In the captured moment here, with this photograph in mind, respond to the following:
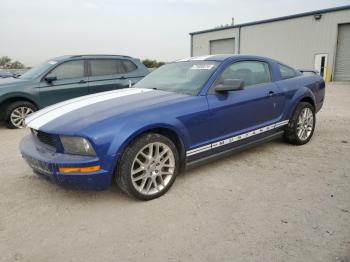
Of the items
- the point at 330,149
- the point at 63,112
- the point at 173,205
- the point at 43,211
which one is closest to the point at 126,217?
the point at 173,205

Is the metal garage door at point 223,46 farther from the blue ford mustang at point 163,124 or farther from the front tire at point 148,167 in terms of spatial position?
the front tire at point 148,167

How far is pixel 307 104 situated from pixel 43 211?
13.1ft

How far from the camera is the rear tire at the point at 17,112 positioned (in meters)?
6.39

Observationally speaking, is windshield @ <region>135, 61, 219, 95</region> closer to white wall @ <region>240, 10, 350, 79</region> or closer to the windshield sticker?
the windshield sticker

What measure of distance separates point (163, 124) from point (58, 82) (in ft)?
14.9

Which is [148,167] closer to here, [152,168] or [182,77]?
[152,168]

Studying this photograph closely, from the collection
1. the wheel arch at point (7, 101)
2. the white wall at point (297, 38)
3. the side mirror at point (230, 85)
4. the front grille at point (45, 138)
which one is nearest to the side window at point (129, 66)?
the wheel arch at point (7, 101)

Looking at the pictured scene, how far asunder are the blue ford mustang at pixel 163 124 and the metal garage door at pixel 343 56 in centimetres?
1840

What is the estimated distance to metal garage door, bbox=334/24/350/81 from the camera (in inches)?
772

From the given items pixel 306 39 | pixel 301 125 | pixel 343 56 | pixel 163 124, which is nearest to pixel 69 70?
pixel 163 124

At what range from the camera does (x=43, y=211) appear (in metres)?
2.89

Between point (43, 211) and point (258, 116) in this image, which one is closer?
point (43, 211)

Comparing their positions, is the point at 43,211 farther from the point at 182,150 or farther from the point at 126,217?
the point at 182,150

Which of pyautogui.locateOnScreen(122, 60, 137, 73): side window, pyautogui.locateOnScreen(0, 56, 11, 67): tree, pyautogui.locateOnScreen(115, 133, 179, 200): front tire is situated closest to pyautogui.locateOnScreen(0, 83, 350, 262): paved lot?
pyautogui.locateOnScreen(115, 133, 179, 200): front tire
